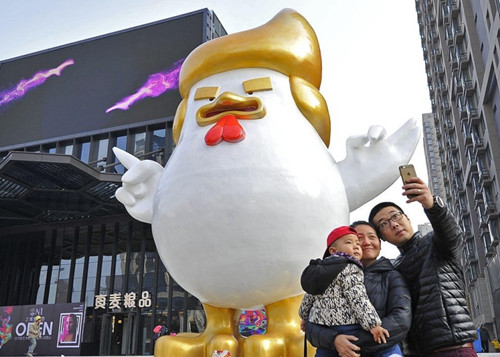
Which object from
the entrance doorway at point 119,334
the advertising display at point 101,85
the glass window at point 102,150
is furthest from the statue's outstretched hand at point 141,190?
the glass window at point 102,150

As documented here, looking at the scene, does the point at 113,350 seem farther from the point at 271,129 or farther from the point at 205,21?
the point at 271,129

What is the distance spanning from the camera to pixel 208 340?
3.43m

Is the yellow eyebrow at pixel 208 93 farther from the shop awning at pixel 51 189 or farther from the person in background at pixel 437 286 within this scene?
the shop awning at pixel 51 189

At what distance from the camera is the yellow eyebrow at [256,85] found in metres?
3.74

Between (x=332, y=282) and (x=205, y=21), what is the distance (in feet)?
68.0

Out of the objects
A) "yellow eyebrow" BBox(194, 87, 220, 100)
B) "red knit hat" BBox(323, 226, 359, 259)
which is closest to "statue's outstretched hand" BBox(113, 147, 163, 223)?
"yellow eyebrow" BBox(194, 87, 220, 100)

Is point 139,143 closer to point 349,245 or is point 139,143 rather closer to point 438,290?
point 349,245

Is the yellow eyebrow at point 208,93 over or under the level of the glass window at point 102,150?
under


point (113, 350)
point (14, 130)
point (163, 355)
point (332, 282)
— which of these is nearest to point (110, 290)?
point (113, 350)

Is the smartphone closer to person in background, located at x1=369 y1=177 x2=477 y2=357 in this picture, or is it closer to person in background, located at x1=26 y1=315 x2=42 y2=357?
person in background, located at x1=369 y1=177 x2=477 y2=357

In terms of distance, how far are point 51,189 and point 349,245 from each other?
15.8m

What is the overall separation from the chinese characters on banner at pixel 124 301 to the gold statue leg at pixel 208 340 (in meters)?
15.2

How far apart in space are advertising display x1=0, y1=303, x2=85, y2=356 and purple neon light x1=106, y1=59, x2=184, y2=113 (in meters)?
10.0

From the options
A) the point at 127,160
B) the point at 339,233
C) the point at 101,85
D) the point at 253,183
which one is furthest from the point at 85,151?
the point at 339,233
